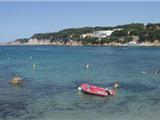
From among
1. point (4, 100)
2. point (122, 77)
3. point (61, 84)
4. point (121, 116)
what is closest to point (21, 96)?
point (4, 100)

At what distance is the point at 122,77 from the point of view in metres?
62.2

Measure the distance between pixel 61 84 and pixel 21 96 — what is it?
34.6ft

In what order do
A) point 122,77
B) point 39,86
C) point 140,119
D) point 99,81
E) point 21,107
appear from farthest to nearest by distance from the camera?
1. point 122,77
2. point 99,81
3. point 39,86
4. point 21,107
5. point 140,119

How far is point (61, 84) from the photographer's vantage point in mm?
53156

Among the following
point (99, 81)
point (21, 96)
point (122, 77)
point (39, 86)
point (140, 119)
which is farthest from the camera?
point (122, 77)

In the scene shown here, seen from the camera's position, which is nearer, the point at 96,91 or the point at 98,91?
the point at 98,91

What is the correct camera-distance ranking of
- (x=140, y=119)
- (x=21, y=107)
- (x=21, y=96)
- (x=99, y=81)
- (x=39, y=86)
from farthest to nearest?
(x=99, y=81) → (x=39, y=86) → (x=21, y=96) → (x=21, y=107) → (x=140, y=119)

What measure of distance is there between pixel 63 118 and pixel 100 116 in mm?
3411

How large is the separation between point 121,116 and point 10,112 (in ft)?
33.7

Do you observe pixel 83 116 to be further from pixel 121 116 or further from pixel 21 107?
pixel 21 107

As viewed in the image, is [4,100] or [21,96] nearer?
[4,100]

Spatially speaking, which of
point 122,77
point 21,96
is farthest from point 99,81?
point 21,96

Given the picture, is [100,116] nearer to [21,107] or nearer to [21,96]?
[21,107]

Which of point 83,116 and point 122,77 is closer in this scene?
point 83,116
